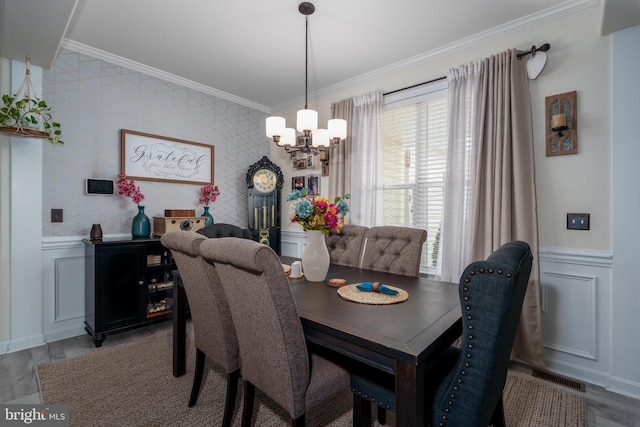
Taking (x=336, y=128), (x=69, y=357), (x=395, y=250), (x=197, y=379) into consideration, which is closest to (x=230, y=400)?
(x=197, y=379)

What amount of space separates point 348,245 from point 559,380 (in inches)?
67.9

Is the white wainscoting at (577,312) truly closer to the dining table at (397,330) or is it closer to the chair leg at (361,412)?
the dining table at (397,330)

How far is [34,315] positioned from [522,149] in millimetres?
4142

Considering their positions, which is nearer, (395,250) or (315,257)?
(315,257)

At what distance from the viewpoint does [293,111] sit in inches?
163

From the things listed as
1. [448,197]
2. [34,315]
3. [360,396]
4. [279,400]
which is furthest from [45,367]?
[448,197]

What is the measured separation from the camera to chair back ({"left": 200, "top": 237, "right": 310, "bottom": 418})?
112 centimetres

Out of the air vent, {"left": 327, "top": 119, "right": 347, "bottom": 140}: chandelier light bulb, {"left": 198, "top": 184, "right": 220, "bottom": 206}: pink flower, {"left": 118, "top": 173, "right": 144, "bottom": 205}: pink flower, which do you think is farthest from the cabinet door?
the air vent

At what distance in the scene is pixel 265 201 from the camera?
394cm

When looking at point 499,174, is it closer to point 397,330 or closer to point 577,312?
point 577,312

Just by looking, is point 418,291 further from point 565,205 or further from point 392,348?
point 565,205

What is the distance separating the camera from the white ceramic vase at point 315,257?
187cm

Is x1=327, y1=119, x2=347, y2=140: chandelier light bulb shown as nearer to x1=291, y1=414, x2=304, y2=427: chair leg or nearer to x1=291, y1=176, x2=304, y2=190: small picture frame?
x1=291, y1=176, x2=304, y2=190: small picture frame

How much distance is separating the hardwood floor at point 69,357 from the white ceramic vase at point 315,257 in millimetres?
1668
